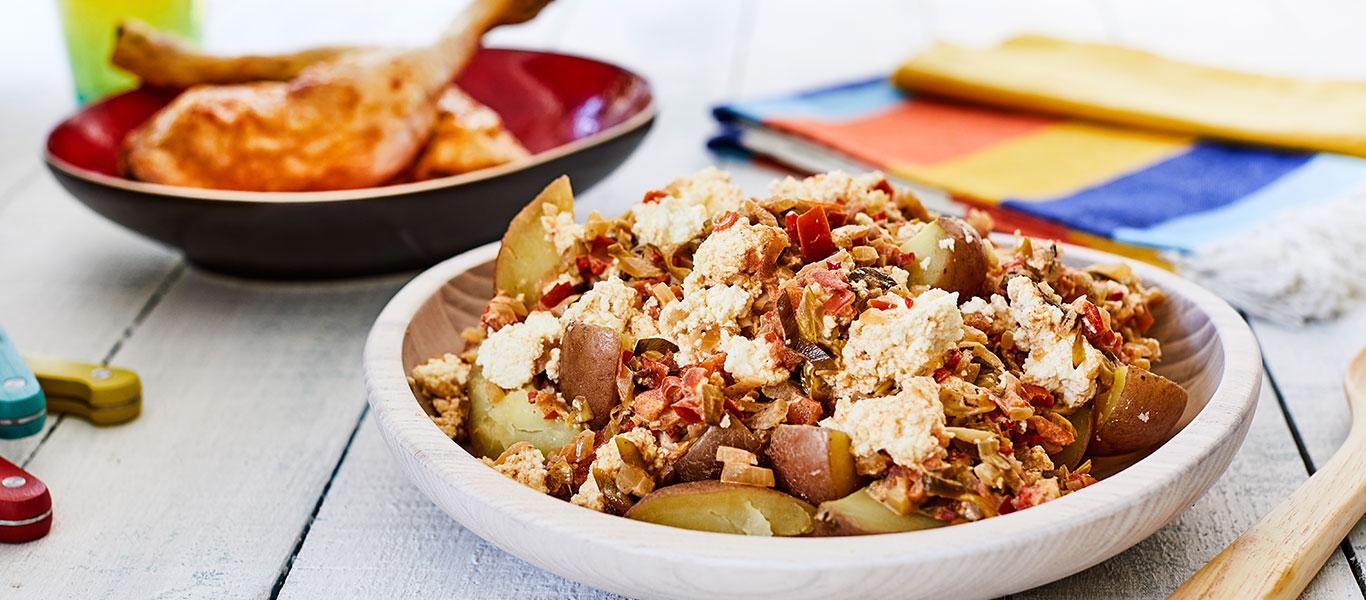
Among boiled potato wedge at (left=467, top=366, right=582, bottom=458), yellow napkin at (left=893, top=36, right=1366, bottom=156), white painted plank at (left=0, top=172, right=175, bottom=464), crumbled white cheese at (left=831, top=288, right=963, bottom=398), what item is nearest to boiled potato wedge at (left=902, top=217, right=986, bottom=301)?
crumbled white cheese at (left=831, top=288, right=963, bottom=398)

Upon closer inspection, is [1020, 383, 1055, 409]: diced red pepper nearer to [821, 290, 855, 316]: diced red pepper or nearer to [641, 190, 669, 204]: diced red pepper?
[821, 290, 855, 316]: diced red pepper

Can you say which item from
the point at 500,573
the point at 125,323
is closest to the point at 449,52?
the point at 125,323

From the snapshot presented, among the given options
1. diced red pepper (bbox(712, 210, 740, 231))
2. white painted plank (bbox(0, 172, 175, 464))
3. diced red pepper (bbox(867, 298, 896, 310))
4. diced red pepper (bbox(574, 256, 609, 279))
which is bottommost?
white painted plank (bbox(0, 172, 175, 464))

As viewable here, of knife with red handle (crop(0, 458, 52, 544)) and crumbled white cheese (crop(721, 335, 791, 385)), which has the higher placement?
crumbled white cheese (crop(721, 335, 791, 385))

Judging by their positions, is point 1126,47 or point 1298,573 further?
point 1126,47

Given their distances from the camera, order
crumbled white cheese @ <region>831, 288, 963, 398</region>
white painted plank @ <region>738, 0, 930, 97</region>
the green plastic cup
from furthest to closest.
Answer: white painted plank @ <region>738, 0, 930, 97</region> → the green plastic cup → crumbled white cheese @ <region>831, 288, 963, 398</region>

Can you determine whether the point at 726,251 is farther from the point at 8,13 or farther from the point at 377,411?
the point at 8,13
